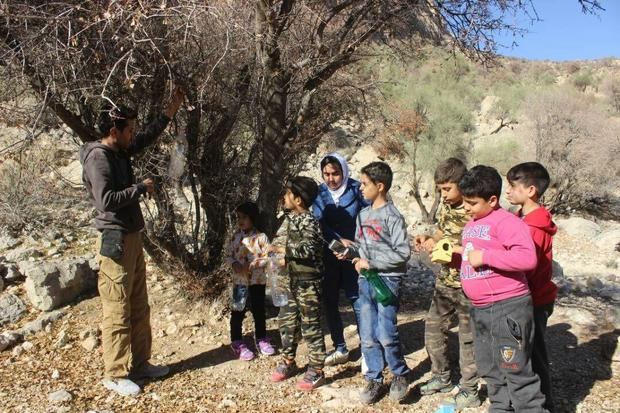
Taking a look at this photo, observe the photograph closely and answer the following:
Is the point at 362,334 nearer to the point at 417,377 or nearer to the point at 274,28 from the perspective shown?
the point at 417,377

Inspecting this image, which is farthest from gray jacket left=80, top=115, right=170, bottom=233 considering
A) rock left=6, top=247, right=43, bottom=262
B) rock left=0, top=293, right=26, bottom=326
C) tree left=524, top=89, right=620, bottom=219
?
tree left=524, top=89, right=620, bottom=219

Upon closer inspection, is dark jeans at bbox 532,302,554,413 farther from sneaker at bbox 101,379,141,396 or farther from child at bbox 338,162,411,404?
sneaker at bbox 101,379,141,396

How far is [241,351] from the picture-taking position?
4.09m

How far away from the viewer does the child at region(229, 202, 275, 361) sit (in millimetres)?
4074

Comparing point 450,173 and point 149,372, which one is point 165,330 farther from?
point 450,173

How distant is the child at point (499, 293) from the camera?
2824mm

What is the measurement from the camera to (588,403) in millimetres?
3430

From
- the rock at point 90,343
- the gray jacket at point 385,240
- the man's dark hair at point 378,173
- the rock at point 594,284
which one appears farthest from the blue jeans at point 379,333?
the rock at point 594,284

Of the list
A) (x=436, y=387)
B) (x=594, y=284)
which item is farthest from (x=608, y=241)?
(x=436, y=387)

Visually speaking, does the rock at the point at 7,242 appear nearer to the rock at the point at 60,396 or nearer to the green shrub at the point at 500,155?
the rock at the point at 60,396

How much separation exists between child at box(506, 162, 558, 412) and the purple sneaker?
1956mm

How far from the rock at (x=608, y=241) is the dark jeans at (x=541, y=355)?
9.73m

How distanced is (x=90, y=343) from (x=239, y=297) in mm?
1342

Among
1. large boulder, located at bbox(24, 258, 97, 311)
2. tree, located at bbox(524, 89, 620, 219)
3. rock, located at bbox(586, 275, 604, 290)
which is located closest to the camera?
large boulder, located at bbox(24, 258, 97, 311)
